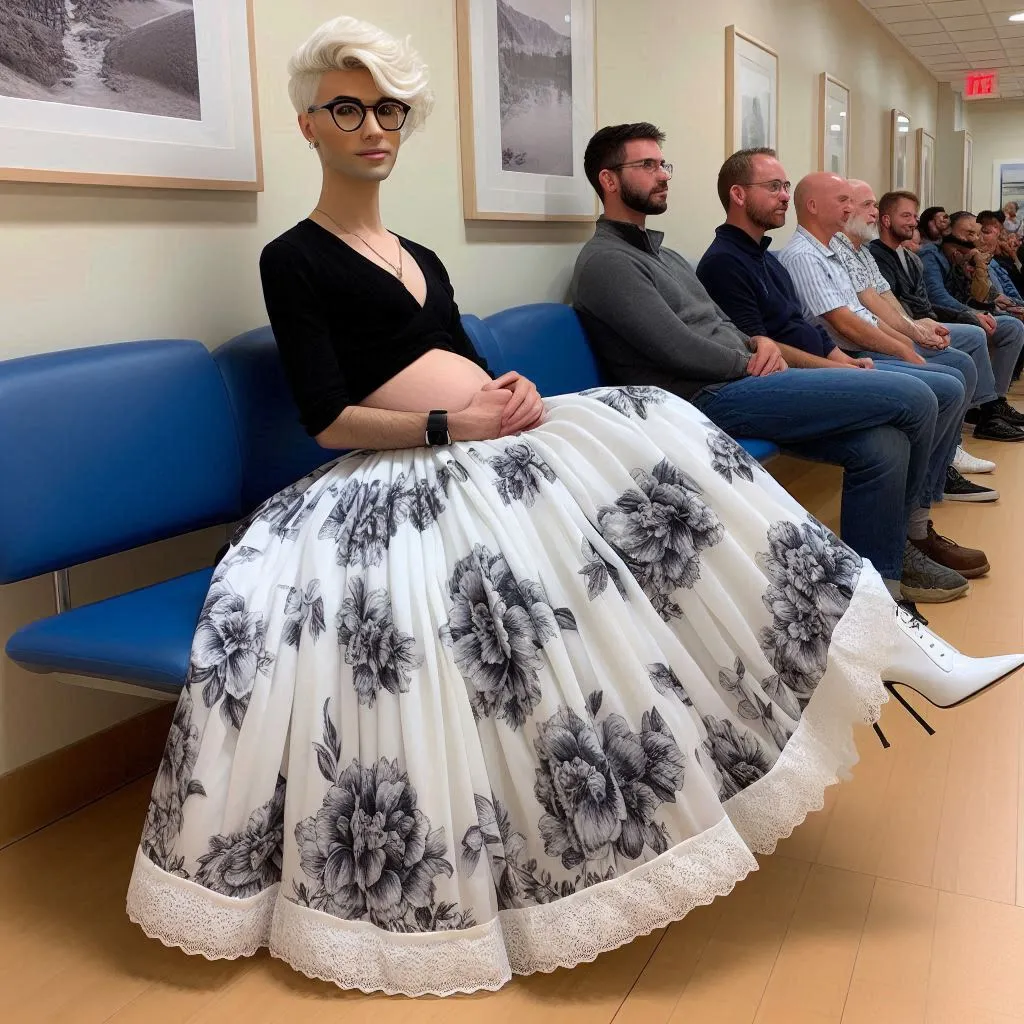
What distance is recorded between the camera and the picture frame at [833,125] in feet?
21.4

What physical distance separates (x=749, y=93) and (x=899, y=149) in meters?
4.60

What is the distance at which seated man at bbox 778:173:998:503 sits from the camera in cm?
426

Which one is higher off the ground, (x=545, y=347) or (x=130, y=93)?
(x=130, y=93)

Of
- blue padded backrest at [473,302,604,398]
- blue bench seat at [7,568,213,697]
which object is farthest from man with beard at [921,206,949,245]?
blue bench seat at [7,568,213,697]

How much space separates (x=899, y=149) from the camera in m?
9.09

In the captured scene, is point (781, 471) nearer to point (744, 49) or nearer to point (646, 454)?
point (744, 49)

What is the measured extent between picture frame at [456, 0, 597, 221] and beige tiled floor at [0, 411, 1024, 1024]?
1955 mm

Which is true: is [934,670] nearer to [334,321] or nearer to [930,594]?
[334,321]

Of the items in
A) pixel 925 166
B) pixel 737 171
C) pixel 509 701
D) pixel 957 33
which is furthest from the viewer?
pixel 925 166

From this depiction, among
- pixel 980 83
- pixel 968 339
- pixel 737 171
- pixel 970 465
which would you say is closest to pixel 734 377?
pixel 737 171

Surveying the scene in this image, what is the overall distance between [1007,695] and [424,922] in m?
1.65

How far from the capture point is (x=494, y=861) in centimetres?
148

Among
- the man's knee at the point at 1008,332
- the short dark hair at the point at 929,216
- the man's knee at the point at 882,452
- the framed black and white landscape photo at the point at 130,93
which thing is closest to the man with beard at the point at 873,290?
the man's knee at the point at 1008,332

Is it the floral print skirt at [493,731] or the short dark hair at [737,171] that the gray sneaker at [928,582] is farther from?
the floral print skirt at [493,731]
